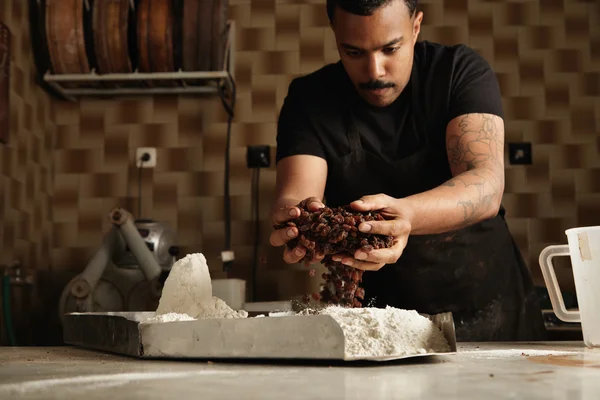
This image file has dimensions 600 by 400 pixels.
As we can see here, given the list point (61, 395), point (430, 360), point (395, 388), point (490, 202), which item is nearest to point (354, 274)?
point (430, 360)

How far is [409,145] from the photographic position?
6.25 ft

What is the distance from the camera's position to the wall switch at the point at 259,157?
10.5ft

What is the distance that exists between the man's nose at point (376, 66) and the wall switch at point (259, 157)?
1.45 meters

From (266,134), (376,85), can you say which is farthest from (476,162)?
A: (266,134)

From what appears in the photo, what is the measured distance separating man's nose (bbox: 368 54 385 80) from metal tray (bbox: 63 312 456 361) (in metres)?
0.88

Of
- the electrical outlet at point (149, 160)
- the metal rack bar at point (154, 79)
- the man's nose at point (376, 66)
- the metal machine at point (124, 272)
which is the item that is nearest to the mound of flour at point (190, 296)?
the man's nose at point (376, 66)

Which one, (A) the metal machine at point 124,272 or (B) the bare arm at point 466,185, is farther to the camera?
(A) the metal machine at point 124,272

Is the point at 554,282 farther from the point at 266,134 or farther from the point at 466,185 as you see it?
the point at 266,134

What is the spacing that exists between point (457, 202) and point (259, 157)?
68.5 inches

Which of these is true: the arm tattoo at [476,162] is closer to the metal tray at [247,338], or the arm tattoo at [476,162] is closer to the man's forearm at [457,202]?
the man's forearm at [457,202]

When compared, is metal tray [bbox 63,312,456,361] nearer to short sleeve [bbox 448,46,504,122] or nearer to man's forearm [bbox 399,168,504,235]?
man's forearm [bbox 399,168,504,235]

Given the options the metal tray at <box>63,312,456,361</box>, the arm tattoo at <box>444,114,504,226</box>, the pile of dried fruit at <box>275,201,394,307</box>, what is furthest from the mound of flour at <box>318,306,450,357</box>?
the arm tattoo at <box>444,114,504,226</box>

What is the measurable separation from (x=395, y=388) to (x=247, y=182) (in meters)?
2.56

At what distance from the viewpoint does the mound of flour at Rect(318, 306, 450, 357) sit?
929 mm
